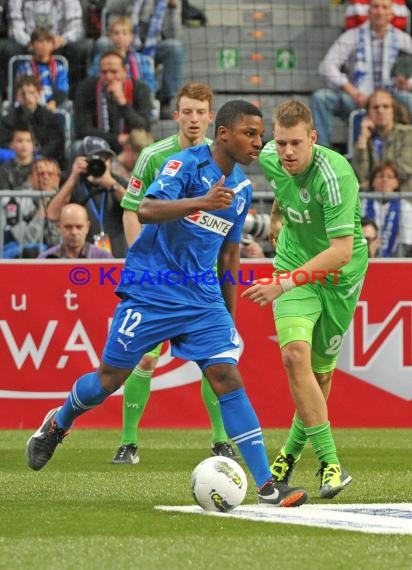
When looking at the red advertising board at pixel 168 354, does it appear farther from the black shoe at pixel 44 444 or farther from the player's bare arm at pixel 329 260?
the player's bare arm at pixel 329 260

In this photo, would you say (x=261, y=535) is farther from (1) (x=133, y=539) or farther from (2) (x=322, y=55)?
(2) (x=322, y=55)

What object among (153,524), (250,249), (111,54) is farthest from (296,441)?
(111,54)

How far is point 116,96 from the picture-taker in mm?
16141

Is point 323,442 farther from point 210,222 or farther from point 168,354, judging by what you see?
point 168,354

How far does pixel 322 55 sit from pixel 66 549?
1400cm

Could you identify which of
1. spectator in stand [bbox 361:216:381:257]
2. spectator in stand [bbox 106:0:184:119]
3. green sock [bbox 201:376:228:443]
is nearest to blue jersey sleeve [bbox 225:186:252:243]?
green sock [bbox 201:376:228:443]

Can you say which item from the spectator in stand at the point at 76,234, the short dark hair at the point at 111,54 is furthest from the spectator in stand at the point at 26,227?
the short dark hair at the point at 111,54

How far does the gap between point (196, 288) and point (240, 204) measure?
0.51m

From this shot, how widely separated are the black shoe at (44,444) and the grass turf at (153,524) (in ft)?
0.64

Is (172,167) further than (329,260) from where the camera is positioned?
No

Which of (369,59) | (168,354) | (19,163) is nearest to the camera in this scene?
(168,354)

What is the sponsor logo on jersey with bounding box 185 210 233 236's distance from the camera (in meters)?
7.23

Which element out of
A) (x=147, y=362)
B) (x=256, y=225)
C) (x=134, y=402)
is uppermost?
(x=256, y=225)

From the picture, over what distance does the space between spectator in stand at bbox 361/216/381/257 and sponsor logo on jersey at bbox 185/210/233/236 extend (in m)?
6.55
